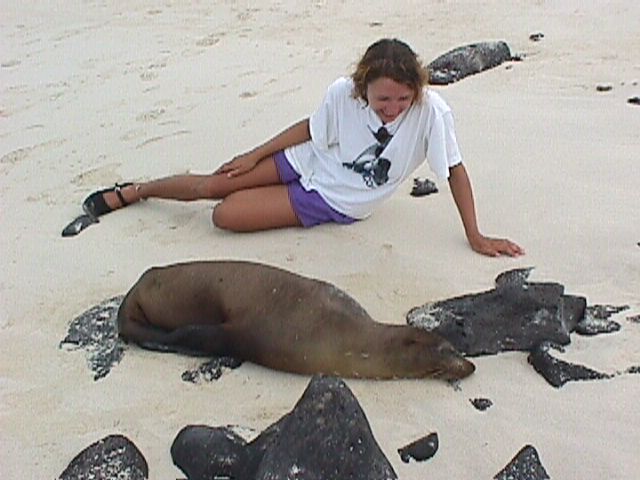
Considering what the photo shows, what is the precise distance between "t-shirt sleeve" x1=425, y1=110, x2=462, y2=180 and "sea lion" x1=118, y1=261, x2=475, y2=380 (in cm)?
97

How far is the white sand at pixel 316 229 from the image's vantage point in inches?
103

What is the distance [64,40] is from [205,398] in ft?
18.6

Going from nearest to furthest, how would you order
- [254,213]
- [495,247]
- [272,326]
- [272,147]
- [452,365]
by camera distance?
[452,365] → [272,326] → [495,247] → [254,213] → [272,147]

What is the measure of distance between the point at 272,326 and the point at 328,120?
138 centimetres

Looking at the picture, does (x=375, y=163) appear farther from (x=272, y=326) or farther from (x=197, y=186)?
(x=272, y=326)

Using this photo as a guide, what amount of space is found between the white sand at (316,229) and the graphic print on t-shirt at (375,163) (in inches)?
7.1

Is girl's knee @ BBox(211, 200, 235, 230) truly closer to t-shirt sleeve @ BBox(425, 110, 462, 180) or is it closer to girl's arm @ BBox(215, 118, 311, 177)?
girl's arm @ BBox(215, 118, 311, 177)

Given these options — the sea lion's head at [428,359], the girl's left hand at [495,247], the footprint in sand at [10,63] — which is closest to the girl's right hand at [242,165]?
the girl's left hand at [495,247]

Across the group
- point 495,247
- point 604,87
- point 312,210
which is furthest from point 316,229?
point 604,87

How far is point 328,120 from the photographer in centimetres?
403

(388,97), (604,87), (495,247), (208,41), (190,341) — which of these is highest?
(388,97)

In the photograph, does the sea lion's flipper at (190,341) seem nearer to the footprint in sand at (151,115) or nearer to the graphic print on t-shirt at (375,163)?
the graphic print on t-shirt at (375,163)

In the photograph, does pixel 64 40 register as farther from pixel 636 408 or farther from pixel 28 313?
pixel 636 408

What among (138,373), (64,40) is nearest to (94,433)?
(138,373)
